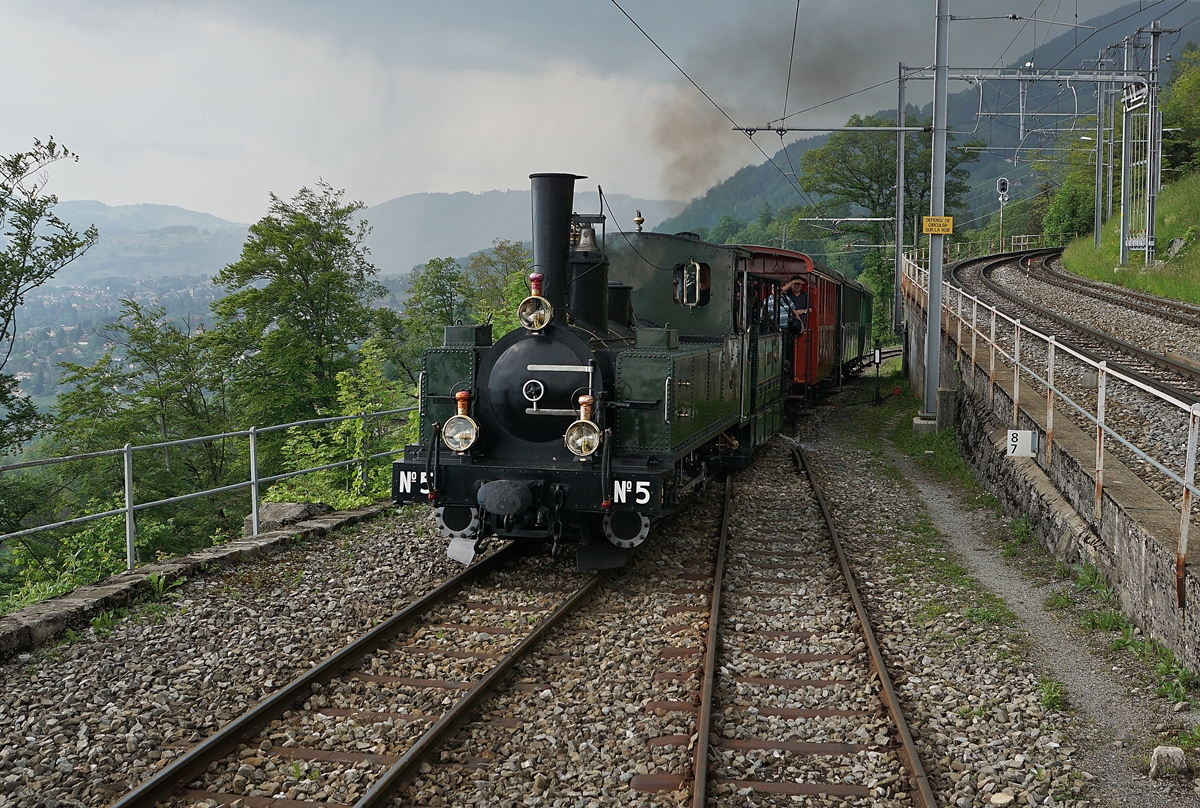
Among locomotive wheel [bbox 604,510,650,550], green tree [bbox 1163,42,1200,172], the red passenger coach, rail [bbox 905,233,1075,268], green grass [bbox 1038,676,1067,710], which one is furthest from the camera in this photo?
rail [bbox 905,233,1075,268]

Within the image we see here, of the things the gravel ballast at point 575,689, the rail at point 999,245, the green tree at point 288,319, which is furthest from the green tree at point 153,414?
the rail at point 999,245

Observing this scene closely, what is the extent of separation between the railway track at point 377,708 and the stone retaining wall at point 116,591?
2056 mm

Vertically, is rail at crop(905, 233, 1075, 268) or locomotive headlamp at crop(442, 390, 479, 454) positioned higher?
rail at crop(905, 233, 1075, 268)

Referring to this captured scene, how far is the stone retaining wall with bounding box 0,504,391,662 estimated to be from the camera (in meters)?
6.00

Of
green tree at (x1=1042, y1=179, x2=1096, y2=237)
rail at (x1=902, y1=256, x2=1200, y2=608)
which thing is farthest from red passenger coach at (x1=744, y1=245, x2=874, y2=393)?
green tree at (x1=1042, y1=179, x2=1096, y2=237)

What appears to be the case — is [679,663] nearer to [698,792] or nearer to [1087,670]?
[698,792]

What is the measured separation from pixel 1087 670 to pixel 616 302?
5005 millimetres

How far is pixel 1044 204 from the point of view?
7100 centimetres

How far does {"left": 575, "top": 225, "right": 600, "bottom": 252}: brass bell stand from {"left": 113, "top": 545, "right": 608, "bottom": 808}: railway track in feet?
9.48

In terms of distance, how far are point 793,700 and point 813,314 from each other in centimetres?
1322

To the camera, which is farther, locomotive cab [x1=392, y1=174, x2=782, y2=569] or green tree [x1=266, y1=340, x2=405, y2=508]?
green tree [x1=266, y1=340, x2=405, y2=508]

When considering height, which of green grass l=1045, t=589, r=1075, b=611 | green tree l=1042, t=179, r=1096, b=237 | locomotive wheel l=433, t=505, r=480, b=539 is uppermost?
green tree l=1042, t=179, r=1096, b=237

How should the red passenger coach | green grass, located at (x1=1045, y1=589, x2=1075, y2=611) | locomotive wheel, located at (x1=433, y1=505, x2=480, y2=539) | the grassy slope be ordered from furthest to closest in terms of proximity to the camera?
the grassy slope → the red passenger coach → locomotive wheel, located at (x1=433, y1=505, x2=480, y2=539) → green grass, located at (x1=1045, y1=589, x2=1075, y2=611)

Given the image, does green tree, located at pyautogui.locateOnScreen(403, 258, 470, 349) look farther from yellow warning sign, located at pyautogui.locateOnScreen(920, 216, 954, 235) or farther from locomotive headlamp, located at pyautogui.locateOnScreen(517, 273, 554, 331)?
locomotive headlamp, located at pyautogui.locateOnScreen(517, 273, 554, 331)
